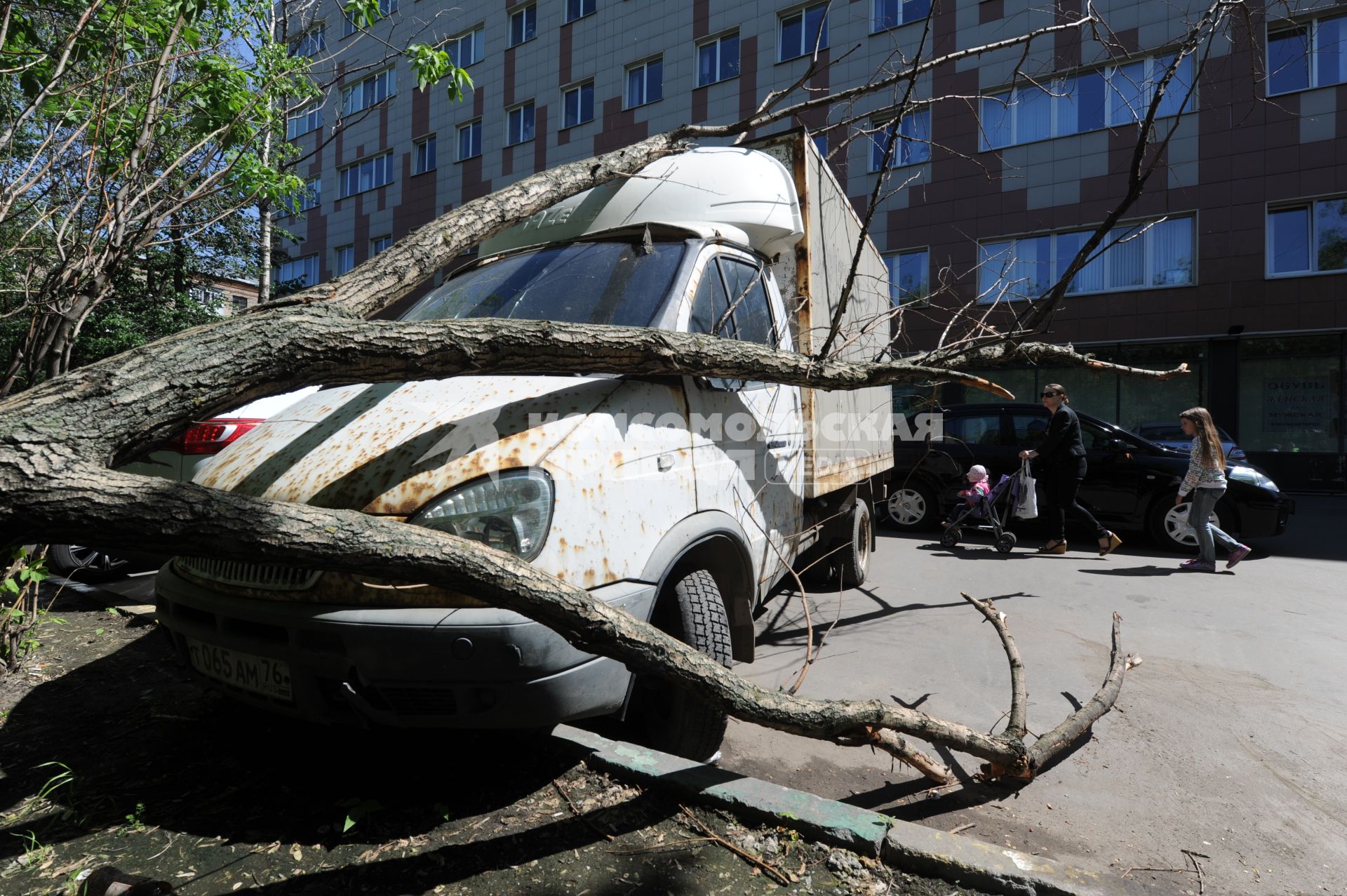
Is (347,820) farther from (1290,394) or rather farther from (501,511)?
(1290,394)

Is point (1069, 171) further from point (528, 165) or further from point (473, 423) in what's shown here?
point (473, 423)

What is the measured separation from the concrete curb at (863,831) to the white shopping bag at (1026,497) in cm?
597

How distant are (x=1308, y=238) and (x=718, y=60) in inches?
547

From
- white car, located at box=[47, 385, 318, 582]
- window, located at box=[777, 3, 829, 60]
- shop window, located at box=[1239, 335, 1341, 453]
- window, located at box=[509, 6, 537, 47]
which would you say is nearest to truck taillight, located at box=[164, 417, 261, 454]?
white car, located at box=[47, 385, 318, 582]

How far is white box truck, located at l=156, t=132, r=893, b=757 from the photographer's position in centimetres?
207

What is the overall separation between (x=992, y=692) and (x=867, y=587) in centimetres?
239

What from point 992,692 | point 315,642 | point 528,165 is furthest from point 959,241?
point 315,642

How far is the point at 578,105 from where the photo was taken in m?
22.0

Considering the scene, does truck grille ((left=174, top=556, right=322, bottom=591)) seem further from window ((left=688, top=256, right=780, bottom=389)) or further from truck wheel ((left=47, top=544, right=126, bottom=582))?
truck wheel ((left=47, top=544, right=126, bottom=582))

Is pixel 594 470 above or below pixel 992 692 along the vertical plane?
above

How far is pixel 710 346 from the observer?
2900mm

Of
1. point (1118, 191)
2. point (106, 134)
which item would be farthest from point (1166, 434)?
point (106, 134)

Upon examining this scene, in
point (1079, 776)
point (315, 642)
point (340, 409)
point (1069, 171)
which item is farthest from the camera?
point (1069, 171)

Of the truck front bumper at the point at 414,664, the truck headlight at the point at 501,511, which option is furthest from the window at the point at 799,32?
the truck front bumper at the point at 414,664
